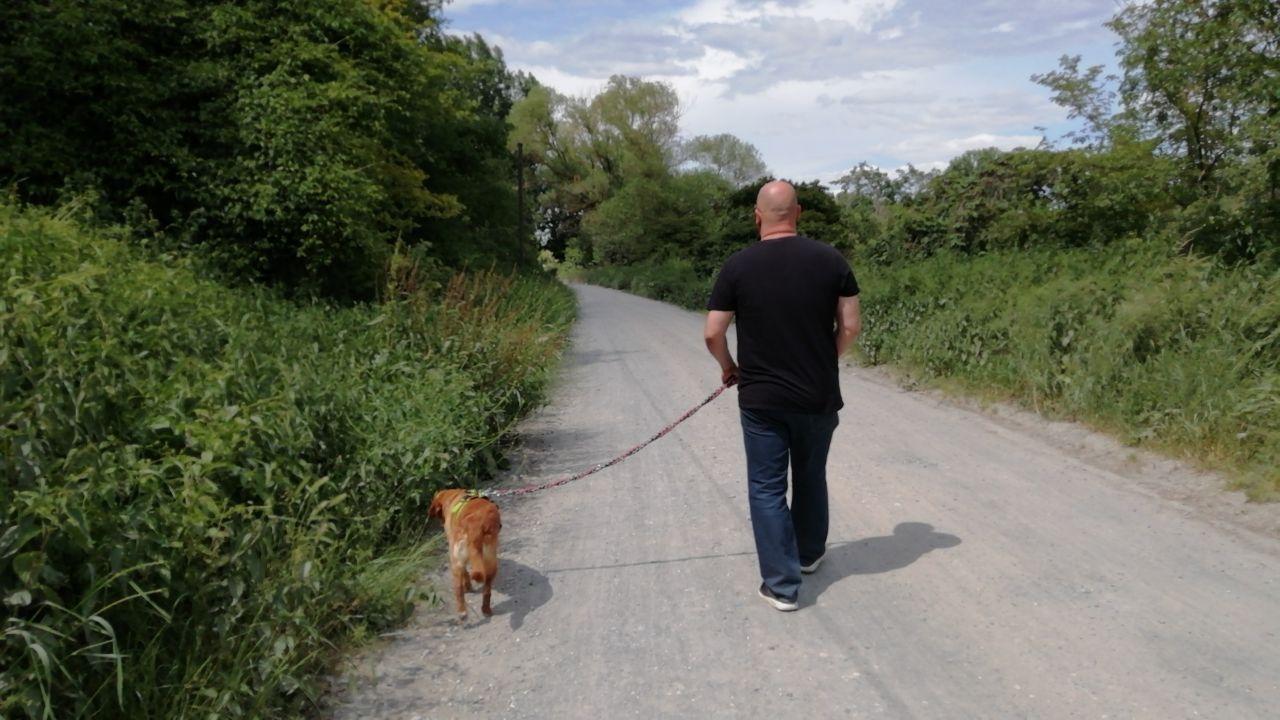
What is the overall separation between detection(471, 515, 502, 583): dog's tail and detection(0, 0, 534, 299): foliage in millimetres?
6096

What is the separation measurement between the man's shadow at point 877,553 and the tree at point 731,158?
217 ft

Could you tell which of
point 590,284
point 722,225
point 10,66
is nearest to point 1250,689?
point 10,66

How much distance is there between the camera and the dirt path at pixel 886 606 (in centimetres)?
335

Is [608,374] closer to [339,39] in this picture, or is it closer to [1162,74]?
[339,39]

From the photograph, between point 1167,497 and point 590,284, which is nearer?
point 1167,497

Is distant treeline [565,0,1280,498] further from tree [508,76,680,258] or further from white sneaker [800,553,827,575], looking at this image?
tree [508,76,680,258]

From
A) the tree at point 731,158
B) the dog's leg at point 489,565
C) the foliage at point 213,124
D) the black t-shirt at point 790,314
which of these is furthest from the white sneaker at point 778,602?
the tree at point 731,158

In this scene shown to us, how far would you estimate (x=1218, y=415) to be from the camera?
21.5 feet

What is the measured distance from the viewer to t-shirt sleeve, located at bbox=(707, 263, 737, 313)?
4199 millimetres

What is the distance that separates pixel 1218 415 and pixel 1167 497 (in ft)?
3.58

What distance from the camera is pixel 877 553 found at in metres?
4.90

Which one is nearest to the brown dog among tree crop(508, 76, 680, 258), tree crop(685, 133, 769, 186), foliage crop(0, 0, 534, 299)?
foliage crop(0, 0, 534, 299)

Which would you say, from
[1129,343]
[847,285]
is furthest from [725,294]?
[1129,343]

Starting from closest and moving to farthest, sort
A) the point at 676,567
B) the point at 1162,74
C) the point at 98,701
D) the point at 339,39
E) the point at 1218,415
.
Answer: the point at 98,701, the point at 676,567, the point at 1218,415, the point at 1162,74, the point at 339,39
